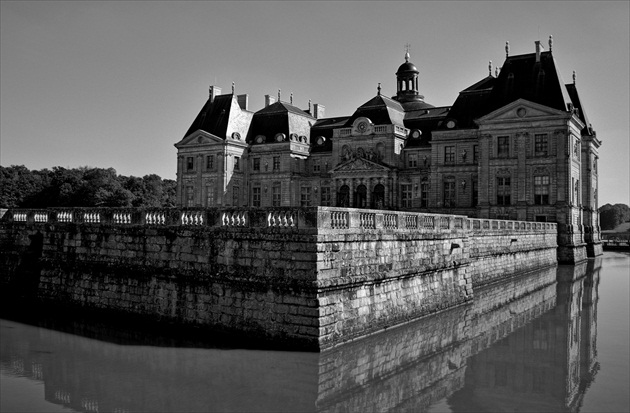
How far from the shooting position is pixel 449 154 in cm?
5153

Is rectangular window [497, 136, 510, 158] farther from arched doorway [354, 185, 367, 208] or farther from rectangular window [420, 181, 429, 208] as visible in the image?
arched doorway [354, 185, 367, 208]

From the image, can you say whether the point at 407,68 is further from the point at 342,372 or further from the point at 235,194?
the point at 342,372

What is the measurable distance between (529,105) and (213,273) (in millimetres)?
36097

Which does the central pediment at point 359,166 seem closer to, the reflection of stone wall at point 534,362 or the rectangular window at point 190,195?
the rectangular window at point 190,195

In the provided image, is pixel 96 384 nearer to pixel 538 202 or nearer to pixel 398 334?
pixel 398 334

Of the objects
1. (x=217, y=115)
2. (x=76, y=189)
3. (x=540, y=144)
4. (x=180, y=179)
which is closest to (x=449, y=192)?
(x=540, y=144)

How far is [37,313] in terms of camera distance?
20.4m

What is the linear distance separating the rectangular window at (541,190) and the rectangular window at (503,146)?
299cm

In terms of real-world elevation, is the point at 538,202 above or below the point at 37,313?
above

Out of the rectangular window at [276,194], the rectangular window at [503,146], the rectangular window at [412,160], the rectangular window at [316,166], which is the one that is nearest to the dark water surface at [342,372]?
the rectangular window at [503,146]

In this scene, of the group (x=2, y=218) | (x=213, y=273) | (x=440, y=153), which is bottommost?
(x=213, y=273)

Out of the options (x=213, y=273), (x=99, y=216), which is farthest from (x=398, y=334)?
(x=99, y=216)

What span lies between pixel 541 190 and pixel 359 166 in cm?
1628

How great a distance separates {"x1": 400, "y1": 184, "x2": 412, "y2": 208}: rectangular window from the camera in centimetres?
5453
